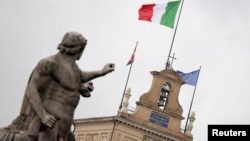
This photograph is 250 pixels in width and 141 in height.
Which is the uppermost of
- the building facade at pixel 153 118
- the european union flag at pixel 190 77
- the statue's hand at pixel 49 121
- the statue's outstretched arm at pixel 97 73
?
the european union flag at pixel 190 77

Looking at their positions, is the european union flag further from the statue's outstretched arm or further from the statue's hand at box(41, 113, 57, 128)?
the statue's hand at box(41, 113, 57, 128)

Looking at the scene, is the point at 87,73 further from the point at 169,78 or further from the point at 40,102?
the point at 169,78

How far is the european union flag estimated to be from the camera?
107 meters

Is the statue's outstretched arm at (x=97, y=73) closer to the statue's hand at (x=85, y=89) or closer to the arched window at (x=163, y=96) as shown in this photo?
the statue's hand at (x=85, y=89)

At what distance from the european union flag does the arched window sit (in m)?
1.86

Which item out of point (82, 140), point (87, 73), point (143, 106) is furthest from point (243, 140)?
point (82, 140)

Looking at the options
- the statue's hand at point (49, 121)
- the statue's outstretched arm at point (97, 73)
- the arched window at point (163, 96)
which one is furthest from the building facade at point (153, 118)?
the statue's hand at point (49, 121)

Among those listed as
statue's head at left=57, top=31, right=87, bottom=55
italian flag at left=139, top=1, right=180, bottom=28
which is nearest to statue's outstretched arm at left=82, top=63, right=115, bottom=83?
statue's head at left=57, top=31, right=87, bottom=55

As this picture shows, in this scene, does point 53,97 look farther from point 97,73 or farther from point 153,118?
point 153,118

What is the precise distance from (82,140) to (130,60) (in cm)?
1045

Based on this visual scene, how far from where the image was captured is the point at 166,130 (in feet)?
347

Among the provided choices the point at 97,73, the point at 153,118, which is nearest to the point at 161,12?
the point at 153,118

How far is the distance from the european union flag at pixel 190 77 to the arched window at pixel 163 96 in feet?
6.09

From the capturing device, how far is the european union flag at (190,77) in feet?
351
